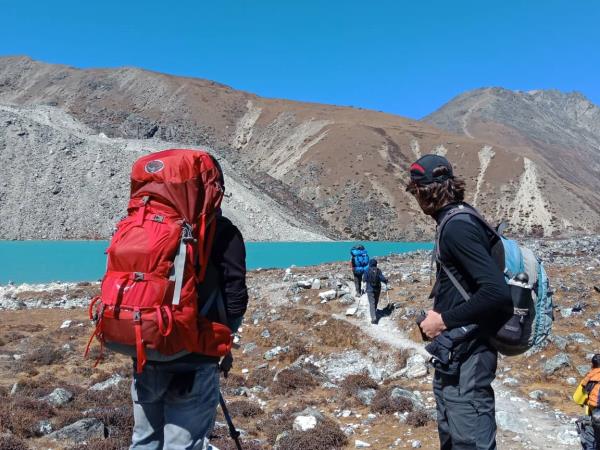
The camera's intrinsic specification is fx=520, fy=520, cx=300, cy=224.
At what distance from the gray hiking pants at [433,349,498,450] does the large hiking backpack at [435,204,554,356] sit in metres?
0.17

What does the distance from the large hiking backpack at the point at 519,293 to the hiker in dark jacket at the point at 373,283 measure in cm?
1154

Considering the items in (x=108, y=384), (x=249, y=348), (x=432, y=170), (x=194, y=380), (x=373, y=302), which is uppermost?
(x=432, y=170)

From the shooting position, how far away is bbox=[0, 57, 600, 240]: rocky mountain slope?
90.8 meters

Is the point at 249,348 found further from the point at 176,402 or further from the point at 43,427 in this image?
the point at 176,402

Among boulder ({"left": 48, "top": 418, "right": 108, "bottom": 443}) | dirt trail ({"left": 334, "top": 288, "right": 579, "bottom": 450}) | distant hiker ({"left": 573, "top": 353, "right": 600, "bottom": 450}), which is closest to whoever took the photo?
distant hiker ({"left": 573, "top": 353, "right": 600, "bottom": 450})

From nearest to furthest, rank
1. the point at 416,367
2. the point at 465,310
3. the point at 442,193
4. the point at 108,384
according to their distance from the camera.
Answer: the point at 465,310
the point at 442,193
the point at 108,384
the point at 416,367

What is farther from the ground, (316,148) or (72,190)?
(316,148)

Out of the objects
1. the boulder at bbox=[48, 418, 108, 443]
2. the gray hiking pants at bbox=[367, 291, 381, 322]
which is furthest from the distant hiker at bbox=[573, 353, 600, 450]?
the gray hiking pants at bbox=[367, 291, 381, 322]

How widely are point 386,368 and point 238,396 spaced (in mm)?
→ 3791

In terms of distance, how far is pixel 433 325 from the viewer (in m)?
3.50

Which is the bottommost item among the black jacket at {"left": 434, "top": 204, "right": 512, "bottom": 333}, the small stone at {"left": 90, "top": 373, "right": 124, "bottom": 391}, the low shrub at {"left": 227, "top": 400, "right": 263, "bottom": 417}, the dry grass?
the dry grass

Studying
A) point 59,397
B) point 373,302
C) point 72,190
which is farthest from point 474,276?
point 72,190

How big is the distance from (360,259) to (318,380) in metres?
6.52

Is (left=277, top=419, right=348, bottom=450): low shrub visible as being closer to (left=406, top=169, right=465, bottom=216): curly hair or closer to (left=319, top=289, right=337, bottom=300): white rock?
(left=406, top=169, right=465, bottom=216): curly hair
